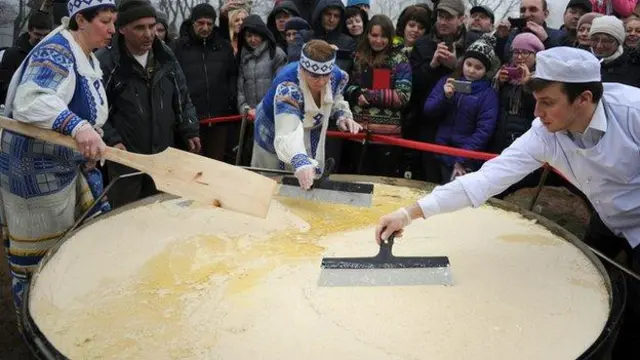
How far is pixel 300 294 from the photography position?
2.17 meters

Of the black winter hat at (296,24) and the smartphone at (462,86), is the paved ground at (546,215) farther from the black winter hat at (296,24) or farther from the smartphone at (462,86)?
the black winter hat at (296,24)

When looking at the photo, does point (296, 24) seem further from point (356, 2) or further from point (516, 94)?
point (516, 94)

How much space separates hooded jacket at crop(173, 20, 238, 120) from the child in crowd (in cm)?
163

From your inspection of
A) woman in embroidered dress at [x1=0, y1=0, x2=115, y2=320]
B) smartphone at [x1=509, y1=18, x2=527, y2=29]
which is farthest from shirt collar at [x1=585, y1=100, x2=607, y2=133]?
smartphone at [x1=509, y1=18, x2=527, y2=29]

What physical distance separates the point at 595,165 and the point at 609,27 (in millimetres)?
1828

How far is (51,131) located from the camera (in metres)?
2.58

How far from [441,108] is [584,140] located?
72.3 inches

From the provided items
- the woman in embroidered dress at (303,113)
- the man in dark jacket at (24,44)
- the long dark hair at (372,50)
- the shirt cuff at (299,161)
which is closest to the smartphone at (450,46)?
the long dark hair at (372,50)

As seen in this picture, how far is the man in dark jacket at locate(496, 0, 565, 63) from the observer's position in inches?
173

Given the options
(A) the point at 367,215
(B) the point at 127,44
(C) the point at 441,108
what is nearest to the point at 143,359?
(A) the point at 367,215

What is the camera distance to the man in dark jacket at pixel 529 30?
4.39 meters

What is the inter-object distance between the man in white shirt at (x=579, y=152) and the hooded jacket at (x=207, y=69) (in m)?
2.82

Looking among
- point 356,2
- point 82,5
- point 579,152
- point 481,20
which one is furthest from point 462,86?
point 82,5

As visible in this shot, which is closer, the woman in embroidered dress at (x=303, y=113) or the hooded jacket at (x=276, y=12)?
the woman in embroidered dress at (x=303, y=113)
